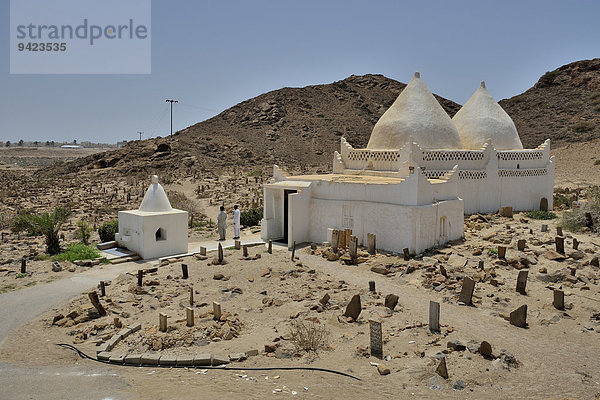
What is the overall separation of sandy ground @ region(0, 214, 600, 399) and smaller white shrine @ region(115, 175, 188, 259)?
1.04m

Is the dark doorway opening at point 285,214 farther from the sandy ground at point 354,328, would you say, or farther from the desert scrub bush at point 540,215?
the desert scrub bush at point 540,215

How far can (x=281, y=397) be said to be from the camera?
695 centimetres

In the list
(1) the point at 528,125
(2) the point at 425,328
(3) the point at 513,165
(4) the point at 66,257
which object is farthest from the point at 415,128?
(1) the point at 528,125

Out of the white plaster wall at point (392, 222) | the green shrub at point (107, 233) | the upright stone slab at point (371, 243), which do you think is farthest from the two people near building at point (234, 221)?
the upright stone slab at point (371, 243)

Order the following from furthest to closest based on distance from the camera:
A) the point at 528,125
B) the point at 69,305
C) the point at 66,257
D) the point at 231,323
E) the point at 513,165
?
the point at 528,125 < the point at 513,165 < the point at 66,257 < the point at 69,305 < the point at 231,323

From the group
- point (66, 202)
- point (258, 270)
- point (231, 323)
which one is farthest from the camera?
point (66, 202)

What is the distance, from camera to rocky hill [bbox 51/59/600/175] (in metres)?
45.9

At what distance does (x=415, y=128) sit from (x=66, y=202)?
62.7ft

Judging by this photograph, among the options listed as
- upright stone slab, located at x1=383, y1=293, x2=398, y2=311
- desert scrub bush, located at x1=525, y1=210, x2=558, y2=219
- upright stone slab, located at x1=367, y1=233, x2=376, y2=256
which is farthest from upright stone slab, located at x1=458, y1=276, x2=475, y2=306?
Result: desert scrub bush, located at x1=525, y1=210, x2=558, y2=219

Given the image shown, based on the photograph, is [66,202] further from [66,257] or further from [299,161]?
[299,161]

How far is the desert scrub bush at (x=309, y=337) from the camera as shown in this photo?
8492 mm

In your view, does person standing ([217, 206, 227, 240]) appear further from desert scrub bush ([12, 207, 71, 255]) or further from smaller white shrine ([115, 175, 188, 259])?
desert scrub bush ([12, 207, 71, 255])

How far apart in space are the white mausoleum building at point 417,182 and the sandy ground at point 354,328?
1279mm

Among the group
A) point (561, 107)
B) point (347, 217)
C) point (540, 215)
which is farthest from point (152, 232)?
point (561, 107)
